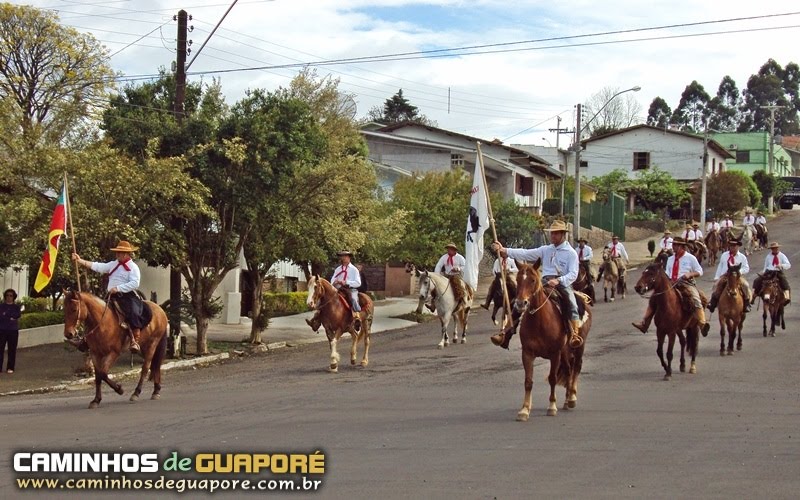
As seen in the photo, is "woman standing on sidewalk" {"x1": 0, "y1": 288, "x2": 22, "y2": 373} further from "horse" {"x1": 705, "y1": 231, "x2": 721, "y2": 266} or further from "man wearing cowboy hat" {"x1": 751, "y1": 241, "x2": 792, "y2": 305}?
"horse" {"x1": 705, "y1": 231, "x2": 721, "y2": 266}

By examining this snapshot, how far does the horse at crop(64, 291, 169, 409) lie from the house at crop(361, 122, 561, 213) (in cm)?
3379

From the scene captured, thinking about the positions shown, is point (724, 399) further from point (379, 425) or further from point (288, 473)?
point (288, 473)

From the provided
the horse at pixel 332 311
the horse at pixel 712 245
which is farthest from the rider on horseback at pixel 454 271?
the horse at pixel 712 245

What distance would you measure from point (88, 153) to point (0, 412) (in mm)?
7117

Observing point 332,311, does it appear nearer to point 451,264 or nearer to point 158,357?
point 158,357

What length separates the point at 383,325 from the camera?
107ft

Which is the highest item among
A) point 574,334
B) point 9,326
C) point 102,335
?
point 574,334

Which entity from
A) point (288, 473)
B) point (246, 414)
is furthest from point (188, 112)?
point (288, 473)

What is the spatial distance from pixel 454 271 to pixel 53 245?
11.9m

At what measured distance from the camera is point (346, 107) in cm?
4412

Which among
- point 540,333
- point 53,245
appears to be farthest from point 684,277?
point 53,245

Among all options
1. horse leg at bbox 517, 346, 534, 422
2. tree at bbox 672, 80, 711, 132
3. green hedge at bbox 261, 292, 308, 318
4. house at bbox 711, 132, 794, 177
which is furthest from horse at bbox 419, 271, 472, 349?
tree at bbox 672, 80, 711, 132

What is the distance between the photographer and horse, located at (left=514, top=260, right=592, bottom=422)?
13695mm

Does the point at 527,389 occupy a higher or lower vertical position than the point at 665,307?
lower
